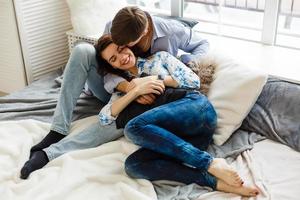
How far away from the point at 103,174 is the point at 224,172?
0.46 metres

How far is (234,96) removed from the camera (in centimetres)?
185

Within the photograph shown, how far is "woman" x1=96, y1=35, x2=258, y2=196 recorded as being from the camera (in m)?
1.59

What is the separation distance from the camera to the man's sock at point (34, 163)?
1.68 meters

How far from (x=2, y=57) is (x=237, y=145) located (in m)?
1.57

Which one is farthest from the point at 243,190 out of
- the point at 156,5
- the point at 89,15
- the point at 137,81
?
the point at 156,5

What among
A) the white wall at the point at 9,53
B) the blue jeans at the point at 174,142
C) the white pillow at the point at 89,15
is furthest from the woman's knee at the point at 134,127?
the white wall at the point at 9,53

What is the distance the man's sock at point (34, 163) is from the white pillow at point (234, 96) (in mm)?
730

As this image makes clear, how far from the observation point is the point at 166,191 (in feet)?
5.21

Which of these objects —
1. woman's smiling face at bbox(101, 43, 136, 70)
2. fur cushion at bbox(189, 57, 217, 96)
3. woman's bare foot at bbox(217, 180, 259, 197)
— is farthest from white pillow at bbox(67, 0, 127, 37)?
woman's bare foot at bbox(217, 180, 259, 197)

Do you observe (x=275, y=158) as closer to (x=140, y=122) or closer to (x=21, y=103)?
→ (x=140, y=122)

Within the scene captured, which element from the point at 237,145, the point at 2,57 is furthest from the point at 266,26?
the point at 2,57

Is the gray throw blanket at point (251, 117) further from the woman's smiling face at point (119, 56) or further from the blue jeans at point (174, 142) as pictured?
the woman's smiling face at point (119, 56)

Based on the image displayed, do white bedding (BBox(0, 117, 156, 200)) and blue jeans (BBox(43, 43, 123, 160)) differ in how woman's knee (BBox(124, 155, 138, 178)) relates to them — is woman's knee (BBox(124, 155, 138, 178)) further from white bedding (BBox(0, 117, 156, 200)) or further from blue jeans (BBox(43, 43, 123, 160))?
blue jeans (BBox(43, 43, 123, 160))

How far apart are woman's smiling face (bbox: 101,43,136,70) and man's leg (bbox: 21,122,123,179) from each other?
27 cm
